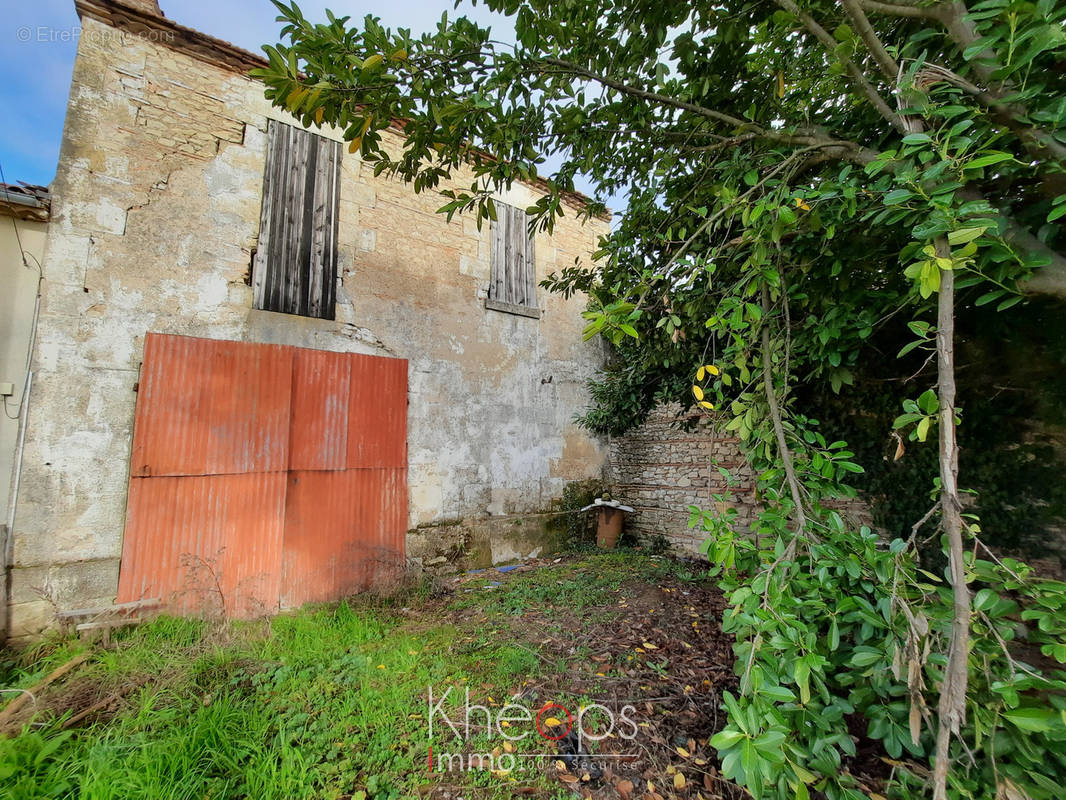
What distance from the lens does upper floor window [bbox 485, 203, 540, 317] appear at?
20.3 feet

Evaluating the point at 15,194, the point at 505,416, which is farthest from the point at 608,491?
the point at 15,194

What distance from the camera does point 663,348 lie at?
152 inches

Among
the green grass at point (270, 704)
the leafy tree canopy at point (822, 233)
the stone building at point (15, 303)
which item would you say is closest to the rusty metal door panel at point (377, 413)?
the green grass at point (270, 704)

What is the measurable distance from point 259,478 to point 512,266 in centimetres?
443

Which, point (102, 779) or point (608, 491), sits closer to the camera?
point (102, 779)

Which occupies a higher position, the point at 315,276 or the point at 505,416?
the point at 315,276

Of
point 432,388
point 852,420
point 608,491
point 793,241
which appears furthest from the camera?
point 608,491

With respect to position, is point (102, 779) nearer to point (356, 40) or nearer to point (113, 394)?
point (113, 394)

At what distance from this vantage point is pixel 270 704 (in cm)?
264

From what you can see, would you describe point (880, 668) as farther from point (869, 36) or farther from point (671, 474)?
point (671, 474)

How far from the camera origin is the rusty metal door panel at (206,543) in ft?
11.8

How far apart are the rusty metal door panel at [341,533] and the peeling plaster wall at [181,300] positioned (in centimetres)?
45

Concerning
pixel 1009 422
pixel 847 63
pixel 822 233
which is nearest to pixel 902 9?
pixel 847 63

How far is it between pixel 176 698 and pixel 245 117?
5.37 m
